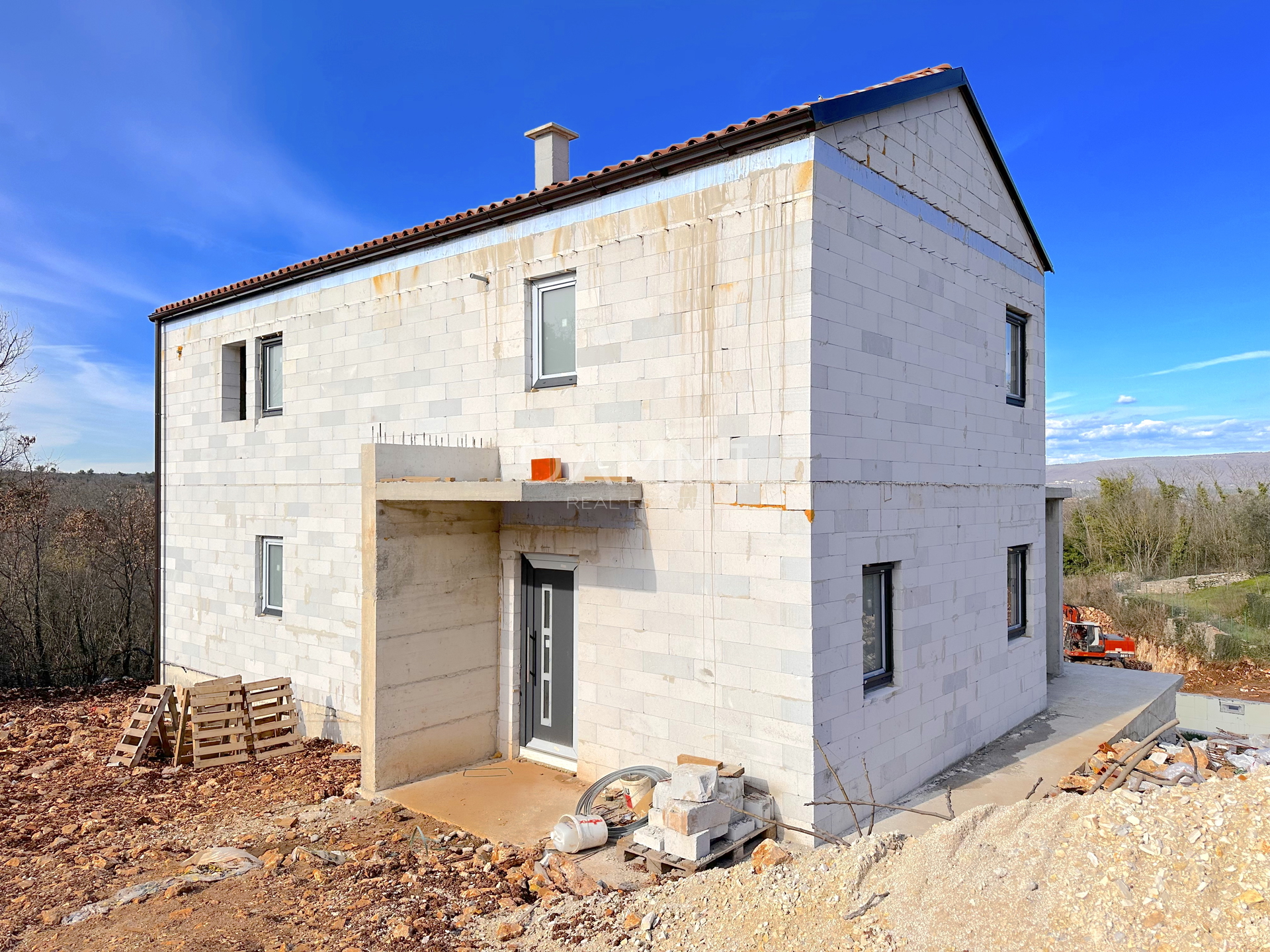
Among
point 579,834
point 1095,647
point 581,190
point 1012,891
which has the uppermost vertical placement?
point 581,190

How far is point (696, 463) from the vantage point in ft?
23.3

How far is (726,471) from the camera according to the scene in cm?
689

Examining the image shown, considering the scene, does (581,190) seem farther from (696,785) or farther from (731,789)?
(731,789)

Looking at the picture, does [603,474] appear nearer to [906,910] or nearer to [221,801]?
[906,910]

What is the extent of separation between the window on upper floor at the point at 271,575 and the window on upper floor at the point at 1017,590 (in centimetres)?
998

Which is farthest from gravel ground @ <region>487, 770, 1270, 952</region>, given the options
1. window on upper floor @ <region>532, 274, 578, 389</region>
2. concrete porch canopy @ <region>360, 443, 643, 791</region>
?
window on upper floor @ <region>532, 274, 578, 389</region>

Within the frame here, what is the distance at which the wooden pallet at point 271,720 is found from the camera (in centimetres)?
1003

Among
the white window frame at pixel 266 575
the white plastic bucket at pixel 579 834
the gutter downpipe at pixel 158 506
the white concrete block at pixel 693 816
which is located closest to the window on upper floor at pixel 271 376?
the white window frame at pixel 266 575

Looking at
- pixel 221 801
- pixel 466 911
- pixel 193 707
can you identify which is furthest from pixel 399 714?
pixel 193 707

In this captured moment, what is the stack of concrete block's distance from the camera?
5.82 metres

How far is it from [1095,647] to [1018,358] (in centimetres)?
976

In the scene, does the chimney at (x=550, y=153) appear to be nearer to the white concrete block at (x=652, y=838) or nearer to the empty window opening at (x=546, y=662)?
the empty window opening at (x=546, y=662)

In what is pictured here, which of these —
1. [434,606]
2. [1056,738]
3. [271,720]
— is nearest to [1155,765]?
[1056,738]

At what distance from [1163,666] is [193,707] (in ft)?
68.1
